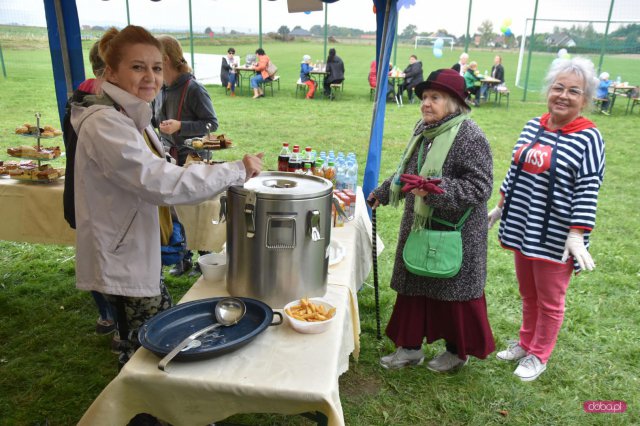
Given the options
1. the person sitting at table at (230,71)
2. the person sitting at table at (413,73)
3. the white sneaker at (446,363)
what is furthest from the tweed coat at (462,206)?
the person sitting at table at (230,71)

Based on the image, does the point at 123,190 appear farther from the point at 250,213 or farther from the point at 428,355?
the point at 428,355

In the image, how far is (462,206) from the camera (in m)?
2.35

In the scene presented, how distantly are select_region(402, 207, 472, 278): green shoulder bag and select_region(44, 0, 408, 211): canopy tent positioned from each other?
3.66 feet

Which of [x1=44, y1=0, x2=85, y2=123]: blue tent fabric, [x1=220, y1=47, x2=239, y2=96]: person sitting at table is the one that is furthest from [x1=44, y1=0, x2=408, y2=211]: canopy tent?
[x1=220, y1=47, x2=239, y2=96]: person sitting at table

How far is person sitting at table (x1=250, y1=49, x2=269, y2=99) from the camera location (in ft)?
46.6

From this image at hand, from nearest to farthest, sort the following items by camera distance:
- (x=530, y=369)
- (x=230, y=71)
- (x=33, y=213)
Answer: (x=530, y=369)
(x=33, y=213)
(x=230, y=71)

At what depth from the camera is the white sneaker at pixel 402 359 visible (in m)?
2.92

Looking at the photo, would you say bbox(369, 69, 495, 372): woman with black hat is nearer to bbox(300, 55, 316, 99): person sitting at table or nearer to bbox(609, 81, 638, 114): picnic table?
bbox(300, 55, 316, 99): person sitting at table

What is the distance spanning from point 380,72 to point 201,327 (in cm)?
248

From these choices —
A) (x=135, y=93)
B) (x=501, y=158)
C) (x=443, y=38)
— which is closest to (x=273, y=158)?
(x=501, y=158)

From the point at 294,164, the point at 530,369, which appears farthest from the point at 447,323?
the point at 294,164

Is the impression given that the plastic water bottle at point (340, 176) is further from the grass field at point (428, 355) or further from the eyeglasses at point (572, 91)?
the eyeglasses at point (572, 91)

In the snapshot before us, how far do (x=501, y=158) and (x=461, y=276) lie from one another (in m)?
6.19

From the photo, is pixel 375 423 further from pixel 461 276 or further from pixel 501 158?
pixel 501 158
